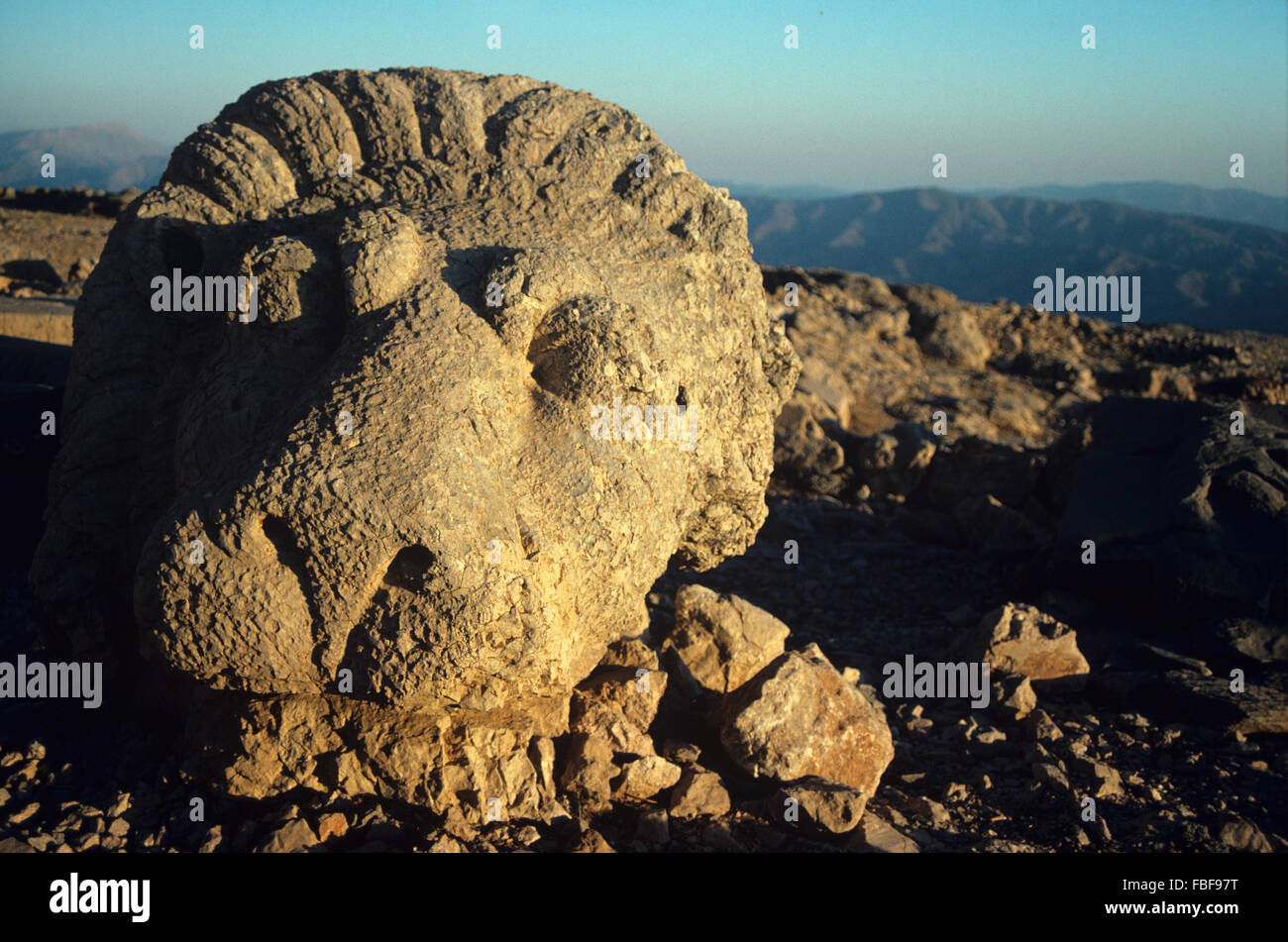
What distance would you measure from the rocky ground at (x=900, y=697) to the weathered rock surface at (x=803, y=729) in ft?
0.04

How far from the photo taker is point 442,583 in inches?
111

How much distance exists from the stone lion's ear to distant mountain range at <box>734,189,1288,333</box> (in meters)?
29.8

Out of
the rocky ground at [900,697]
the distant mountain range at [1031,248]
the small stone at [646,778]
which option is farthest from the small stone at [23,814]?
the distant mountain range at [1031,248]

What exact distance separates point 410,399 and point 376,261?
61cm

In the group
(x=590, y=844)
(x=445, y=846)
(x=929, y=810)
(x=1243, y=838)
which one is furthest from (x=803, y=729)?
(x=1243, y=838)

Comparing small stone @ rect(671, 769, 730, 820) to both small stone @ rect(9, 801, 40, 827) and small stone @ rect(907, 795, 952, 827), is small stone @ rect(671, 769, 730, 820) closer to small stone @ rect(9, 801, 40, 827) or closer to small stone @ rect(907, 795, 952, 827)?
small stone @ rect(907, 795, 952, 827)

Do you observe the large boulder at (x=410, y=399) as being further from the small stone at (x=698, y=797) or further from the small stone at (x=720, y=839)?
the small stone at (x=720, y=839)

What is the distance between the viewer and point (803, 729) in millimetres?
3770

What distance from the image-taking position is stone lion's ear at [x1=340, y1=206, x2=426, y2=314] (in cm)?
326

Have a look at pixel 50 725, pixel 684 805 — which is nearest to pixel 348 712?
pixel 684 805

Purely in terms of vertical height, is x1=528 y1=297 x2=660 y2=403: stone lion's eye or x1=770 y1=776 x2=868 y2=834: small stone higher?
x1=528 y1=297 x2=660 y2=403: stone lion's eye

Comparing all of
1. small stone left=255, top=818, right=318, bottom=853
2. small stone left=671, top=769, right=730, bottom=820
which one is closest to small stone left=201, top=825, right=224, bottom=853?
small stone left=255, top=818, right=318, bottom=853

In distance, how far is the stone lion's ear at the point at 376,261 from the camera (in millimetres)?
3256

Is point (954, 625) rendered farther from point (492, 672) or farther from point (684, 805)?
point (492, 672)
